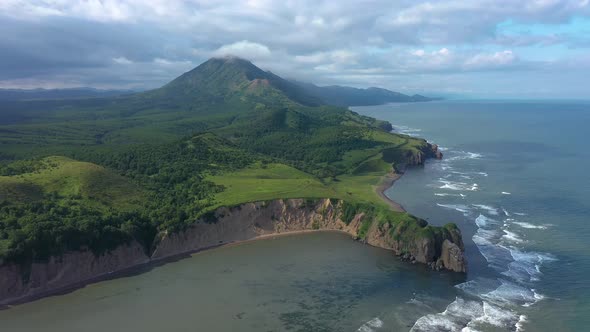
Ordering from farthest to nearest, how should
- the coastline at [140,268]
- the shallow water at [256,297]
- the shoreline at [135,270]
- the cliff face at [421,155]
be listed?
the cliff face at [421,155] → the coastline at [140,268] → the shoreline at [135,270] → the shallow water at [256,297]

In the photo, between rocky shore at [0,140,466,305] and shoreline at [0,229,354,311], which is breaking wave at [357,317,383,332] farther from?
shoreline at [0,229,354,311]

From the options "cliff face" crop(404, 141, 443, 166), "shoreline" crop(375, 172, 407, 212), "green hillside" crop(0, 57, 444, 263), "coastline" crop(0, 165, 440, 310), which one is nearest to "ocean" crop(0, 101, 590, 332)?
"coastline" crop(0, 165, 440, 310)

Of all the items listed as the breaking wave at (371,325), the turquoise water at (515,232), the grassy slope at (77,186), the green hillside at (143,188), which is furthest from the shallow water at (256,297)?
the grassy slope at (77,186)

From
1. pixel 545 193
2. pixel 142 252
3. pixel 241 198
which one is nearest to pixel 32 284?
pixel 142 252

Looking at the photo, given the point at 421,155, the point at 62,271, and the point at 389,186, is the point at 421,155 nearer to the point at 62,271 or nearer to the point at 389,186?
the point at 389,186

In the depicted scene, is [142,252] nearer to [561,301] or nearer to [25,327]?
[25,327]

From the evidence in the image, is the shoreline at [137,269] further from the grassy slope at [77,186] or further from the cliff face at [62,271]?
the grassy slope at [77,186]
